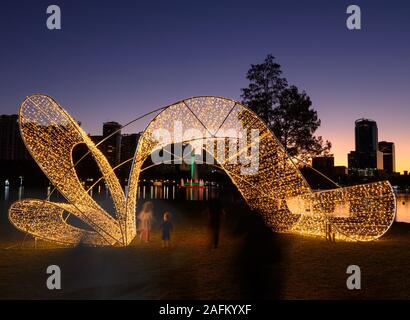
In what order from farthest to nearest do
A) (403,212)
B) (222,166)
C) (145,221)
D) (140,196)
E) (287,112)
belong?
(140,196) < (403,212) < (287,112) < (222,166) < (145,221)

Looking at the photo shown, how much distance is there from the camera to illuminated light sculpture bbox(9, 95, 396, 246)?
9891 mm

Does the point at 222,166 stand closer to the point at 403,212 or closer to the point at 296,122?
the point at 296,122

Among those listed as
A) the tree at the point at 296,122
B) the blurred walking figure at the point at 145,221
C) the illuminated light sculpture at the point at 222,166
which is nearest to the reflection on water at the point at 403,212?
the tree at the point at 296,122

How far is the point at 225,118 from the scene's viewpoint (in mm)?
11039

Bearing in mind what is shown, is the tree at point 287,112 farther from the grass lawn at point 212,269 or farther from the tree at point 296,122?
the grass lawn at point 212,269

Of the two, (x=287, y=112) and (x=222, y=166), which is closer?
(x=222, y=166)

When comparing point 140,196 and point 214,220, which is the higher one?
point 214,220

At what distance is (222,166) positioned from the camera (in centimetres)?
1256

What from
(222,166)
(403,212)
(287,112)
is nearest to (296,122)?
(287,112)

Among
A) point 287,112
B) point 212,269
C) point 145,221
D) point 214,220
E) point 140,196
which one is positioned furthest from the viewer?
point 140,196

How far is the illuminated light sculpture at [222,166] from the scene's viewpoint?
9.89 meters

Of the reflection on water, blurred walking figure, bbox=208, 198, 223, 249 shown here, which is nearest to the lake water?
the reflection on water
